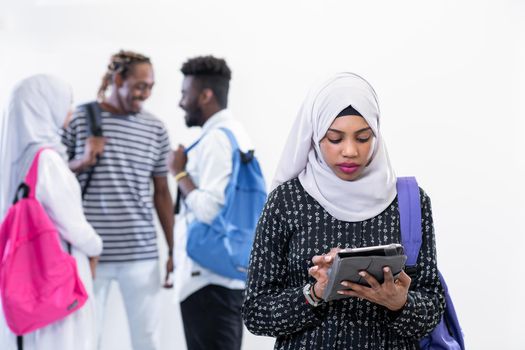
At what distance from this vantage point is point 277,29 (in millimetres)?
4320

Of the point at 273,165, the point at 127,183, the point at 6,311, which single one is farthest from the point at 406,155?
the point at 6,311

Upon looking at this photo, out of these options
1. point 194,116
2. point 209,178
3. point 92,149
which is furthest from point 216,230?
point 92,149

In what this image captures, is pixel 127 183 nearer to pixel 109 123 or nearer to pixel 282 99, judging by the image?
pixel 109 123

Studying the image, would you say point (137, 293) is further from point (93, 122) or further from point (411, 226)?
point (411, 226)

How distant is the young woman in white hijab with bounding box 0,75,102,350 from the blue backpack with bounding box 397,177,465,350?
1.72 metres

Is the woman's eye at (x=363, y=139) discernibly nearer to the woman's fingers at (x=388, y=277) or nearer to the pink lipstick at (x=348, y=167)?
the pink lipstick at (x=348, y=167)

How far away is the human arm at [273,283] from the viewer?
173 centimetres

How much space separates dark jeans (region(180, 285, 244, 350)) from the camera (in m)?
3.20

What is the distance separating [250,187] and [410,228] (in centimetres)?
167

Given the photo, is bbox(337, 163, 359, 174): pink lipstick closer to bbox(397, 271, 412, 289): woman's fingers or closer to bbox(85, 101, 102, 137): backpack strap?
bbox(397, 271, 412, 289): woman's fingers

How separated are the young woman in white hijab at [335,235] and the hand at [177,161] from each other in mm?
1676

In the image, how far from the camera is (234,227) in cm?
329

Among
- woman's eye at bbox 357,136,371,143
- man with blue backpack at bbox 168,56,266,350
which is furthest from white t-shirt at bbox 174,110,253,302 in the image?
woman's eye at bbox 357,136,371,143

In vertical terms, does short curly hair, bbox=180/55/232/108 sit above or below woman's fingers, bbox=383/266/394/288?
above
